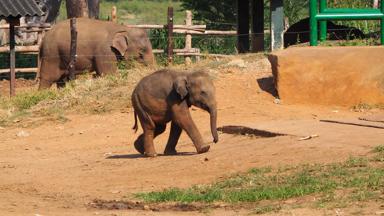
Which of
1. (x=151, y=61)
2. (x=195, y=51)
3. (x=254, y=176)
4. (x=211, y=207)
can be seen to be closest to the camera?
(x=211, y=207)

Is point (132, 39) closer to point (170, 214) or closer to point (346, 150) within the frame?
point (346, 150)

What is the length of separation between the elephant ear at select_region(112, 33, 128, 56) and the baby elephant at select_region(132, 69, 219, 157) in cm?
938

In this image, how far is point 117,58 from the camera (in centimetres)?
2492

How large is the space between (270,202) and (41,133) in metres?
8.52

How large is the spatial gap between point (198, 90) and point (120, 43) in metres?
10.5

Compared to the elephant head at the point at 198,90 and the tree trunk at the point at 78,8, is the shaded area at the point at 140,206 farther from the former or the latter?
the tree trunk at the point at 78,8

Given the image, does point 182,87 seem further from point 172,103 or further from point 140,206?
point 140,206

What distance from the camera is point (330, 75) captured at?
717 inches

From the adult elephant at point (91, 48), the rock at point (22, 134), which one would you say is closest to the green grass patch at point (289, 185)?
the rock at point (22, 134)

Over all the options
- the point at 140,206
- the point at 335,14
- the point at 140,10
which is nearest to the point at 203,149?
the point at 140,206

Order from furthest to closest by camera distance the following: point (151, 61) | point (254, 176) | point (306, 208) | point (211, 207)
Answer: point (151, 61) < point (254, 176) < point (211, 207) < point (306, 208)

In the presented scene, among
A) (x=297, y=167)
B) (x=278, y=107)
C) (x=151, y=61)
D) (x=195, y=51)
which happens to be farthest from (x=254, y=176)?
(x=195, y=51)

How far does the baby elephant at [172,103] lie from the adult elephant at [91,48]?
9258 millimetres

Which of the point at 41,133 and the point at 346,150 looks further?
the point at 41,133
